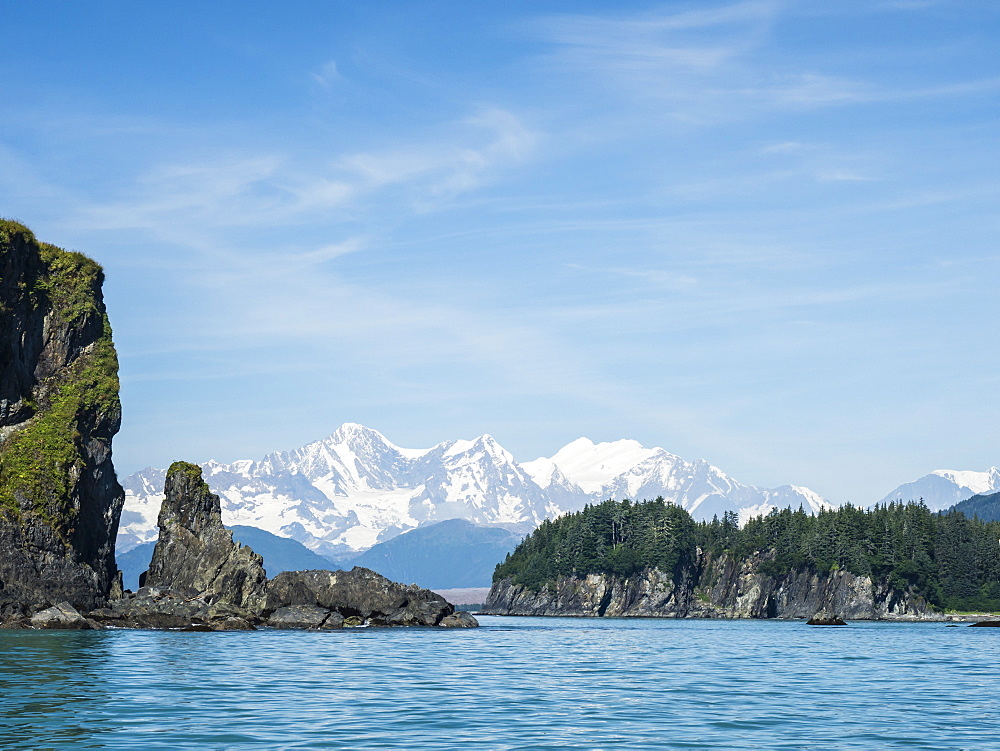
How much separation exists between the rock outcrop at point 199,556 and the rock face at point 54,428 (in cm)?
704

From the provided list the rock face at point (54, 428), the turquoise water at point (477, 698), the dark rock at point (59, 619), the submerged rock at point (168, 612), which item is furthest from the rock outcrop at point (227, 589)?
the turquoise water at point (477, 698)

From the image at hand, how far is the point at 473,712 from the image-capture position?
47.1 metres

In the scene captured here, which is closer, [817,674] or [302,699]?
[302,699]

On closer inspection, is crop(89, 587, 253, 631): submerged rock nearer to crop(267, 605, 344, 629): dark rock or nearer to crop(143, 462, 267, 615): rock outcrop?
crop(143, 462, 267, 615): rock outcrop

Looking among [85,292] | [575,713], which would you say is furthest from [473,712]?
[85,292]

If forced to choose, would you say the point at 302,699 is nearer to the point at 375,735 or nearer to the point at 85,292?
the point at 375,735

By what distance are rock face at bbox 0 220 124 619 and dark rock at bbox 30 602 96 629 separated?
6.04 metres

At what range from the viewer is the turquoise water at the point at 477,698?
39438 mm

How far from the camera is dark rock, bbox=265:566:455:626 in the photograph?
488 feet

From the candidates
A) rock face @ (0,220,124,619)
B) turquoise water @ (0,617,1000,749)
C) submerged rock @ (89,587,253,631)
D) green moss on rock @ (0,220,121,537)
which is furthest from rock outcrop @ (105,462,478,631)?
turquoise water @ (0,617,1000,749)

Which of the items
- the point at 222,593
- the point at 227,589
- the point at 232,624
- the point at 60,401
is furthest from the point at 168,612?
the point at 60,401

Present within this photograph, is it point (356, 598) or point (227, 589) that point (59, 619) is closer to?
point (227, 589)

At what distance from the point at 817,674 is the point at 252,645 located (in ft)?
161

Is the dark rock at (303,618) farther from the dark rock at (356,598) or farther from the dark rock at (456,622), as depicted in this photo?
the dark rock at (456,622)
